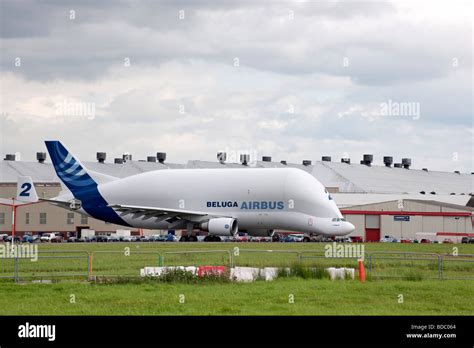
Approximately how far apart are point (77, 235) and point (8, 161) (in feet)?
94.9

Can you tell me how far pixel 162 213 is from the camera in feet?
264

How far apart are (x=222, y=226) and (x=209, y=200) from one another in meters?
3.79

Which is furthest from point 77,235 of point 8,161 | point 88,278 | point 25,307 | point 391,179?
point 25,307

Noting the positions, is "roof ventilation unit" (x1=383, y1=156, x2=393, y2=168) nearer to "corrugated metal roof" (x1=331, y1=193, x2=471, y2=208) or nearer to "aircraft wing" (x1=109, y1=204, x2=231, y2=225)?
"corrugated metal roof" (x1=331, y1=193, x2=471, y2=208)

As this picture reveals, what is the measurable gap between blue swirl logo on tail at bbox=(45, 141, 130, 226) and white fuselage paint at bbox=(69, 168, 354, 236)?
787mm

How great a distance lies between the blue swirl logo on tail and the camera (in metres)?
84.1

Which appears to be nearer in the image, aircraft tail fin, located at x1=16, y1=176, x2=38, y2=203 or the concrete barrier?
the concrete barrier

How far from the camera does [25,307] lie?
24312mm

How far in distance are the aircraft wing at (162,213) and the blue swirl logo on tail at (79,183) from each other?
2.66m

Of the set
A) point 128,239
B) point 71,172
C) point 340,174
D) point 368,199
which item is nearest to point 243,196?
point 71,172

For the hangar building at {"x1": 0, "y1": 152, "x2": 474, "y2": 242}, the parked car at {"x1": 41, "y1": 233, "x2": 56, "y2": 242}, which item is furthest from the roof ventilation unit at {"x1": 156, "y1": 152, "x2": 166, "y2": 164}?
the parked car at {"x1": 41, "y1": 233, "x2": 56, "y2": 242}

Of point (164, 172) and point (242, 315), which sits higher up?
point (164, 172)

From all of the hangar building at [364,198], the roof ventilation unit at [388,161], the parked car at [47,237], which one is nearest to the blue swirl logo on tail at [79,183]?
the parked car at [47,237]
